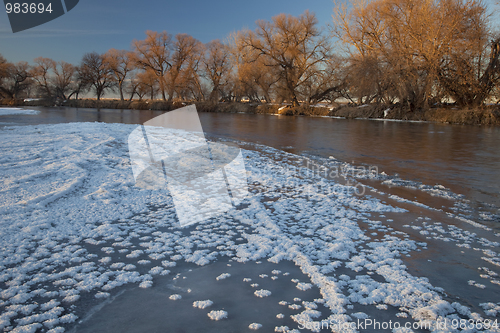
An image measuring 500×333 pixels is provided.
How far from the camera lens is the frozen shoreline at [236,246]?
203cm

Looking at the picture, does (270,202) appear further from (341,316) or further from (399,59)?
(399,59)

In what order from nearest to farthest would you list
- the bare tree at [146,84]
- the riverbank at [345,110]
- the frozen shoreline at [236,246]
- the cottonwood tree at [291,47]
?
the frozen shoreline at [236,246], the riverbank at [345,110], the cottonwood tree at [291,47], the bare tree at [146,84]

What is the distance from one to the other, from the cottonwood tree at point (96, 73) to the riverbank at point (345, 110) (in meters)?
7.77

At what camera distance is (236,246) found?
2.88 metres

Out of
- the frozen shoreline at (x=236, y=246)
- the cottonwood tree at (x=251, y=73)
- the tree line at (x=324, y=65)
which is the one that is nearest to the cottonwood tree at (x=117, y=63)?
the tree line at (x=324, y=65)

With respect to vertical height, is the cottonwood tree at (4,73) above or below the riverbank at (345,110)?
above

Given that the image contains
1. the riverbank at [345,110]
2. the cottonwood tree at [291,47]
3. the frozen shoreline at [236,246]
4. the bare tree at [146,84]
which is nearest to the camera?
the frozen shoreline at [236,246]

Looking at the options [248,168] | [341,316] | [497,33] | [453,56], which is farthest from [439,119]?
[341,316]

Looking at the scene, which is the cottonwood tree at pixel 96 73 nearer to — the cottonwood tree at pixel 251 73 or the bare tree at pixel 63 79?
the bare tree at pixel 63 79

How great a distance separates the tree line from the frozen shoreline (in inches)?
827

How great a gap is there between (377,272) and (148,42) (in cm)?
4822

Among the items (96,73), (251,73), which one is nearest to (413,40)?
(251,73)

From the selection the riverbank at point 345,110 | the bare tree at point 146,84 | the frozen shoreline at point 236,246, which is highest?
the bare tree at point 146,84

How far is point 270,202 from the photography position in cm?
425
